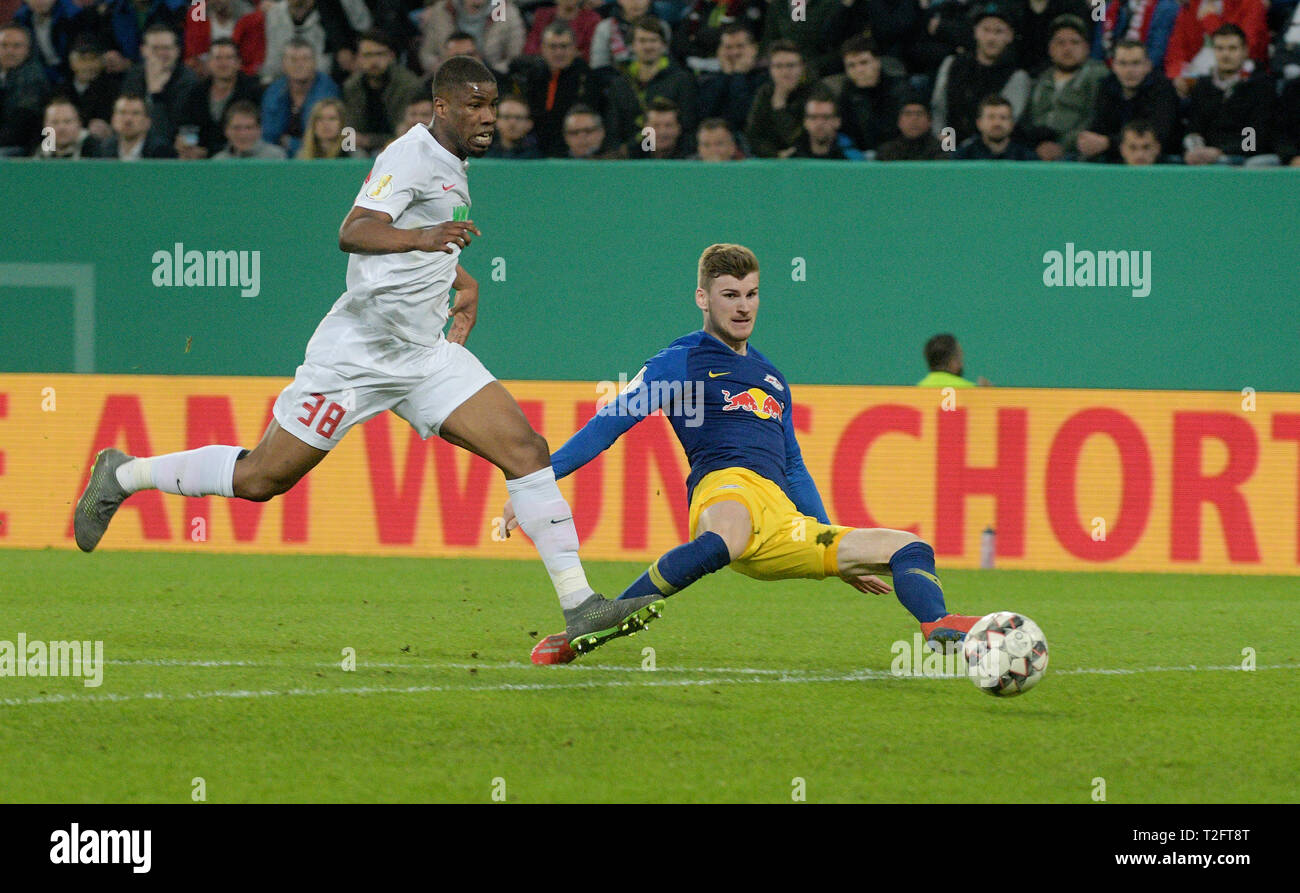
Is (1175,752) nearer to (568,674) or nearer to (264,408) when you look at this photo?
(568,674)

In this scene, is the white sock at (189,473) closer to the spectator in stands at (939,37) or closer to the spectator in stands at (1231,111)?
the spectator in stands at (939,37)

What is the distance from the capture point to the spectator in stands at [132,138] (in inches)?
523

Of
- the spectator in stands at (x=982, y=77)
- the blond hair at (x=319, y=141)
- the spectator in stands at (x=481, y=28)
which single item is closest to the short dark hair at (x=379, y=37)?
the spectator in stands at (x=481, y=28)

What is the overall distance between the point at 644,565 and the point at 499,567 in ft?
2.82

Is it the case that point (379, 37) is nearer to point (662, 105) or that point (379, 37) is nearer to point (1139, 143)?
point (662, 105)

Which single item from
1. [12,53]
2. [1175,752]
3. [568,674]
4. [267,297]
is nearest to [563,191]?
[267,297]

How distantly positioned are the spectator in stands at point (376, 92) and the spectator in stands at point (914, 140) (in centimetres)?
341

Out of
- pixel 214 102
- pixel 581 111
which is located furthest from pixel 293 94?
pixel 581 111

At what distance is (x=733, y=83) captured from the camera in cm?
1305

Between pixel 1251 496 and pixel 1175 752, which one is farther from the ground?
pixel 1251 496

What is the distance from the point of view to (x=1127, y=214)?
12438mm

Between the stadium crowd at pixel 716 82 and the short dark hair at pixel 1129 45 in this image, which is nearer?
the short dark hair at pixel 1129 45
